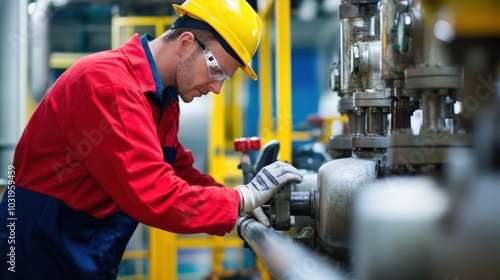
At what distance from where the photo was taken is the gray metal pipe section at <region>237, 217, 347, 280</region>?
122 centimetres

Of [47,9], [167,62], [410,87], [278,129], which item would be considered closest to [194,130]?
[47,9]

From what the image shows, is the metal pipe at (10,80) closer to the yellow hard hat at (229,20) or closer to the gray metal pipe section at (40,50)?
the gray metal pipe section at (40,50)

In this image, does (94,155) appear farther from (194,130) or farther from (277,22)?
(194,130)

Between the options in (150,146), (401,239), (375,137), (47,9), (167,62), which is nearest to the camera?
(401,239)

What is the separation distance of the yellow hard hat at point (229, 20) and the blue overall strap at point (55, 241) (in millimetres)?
493

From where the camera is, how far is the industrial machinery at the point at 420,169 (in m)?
0.86

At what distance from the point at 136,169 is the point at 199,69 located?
0.40 metres

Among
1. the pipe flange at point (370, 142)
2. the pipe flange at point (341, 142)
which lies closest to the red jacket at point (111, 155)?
the pipe flange at point (370, 142)

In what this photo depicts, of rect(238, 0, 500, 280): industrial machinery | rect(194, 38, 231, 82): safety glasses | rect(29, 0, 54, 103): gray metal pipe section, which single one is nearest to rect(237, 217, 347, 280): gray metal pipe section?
rect(238, 0, 500, 280): industrial machinery

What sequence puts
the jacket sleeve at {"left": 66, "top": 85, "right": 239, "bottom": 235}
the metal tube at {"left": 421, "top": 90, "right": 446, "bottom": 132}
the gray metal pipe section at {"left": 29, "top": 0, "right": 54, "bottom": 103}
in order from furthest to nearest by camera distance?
the gray metal pipe section at {"left": 29, "top": 0, "right": 54, "bottom": 103} < the jacket sleeve at {"left": 66, "top": 85, "right": 239, "bottom": 235} < the metal tube at {"left": 421, "top": 90, "right": 446, "bottom": 132}

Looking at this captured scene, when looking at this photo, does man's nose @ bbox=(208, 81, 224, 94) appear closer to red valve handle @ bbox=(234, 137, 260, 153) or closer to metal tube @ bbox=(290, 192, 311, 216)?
metal tube @ bbox=(290, 192, 311, 216)

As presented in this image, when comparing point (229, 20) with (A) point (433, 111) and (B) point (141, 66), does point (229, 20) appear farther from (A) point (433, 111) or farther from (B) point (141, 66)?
→ (A) point (433, 111)

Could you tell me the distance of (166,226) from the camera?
1498 mm

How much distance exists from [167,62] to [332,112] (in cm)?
507
